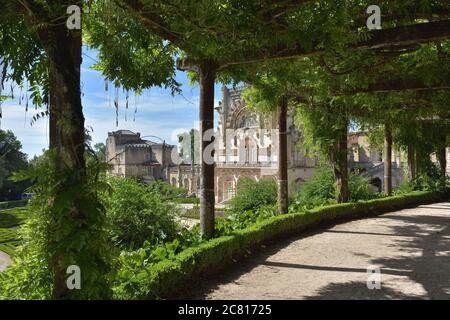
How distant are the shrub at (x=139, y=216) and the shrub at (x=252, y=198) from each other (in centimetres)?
555

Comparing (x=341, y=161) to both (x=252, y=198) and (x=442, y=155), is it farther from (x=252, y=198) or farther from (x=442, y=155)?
(x=442, y=155)

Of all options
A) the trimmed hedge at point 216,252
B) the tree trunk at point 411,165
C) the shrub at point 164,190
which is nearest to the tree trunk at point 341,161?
the trimmed hedge at point 216,252

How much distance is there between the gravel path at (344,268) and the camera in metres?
6.34

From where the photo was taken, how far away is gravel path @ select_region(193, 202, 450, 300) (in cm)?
634

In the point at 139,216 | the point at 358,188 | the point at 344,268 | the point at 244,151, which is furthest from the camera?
the point at 244,151

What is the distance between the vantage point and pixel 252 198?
47.0 ft

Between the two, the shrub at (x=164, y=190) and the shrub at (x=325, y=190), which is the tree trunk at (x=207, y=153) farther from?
the shrub at (x=325, y=190)

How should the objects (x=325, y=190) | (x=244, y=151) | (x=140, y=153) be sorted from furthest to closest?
(x=140, y=153) < (x=244, y=151) < (x=325, y=190)

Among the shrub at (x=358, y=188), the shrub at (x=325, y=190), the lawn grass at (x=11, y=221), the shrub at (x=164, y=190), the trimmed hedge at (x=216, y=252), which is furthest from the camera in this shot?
the shrub at (x=358, y=188)

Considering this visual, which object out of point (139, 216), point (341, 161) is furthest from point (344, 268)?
point (341, 161)

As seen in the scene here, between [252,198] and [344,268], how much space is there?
6.66 meters

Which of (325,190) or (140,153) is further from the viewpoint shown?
(140,153)

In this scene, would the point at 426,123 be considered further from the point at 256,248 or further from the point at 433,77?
the point at 256,248

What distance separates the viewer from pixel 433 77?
376 inches
